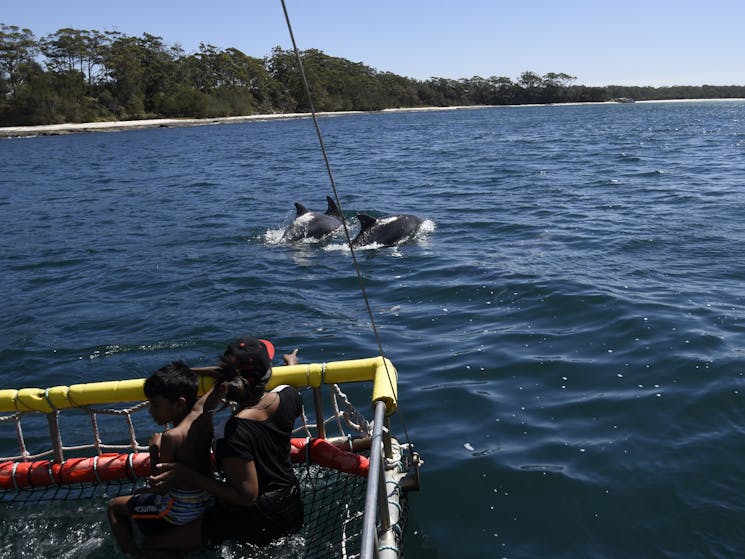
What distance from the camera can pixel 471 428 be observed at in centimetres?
697

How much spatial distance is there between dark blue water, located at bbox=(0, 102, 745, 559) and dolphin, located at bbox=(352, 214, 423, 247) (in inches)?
19.4

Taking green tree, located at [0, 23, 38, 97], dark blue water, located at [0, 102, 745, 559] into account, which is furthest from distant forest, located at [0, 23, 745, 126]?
dark blue water, located at [0, 102, 745, 559]

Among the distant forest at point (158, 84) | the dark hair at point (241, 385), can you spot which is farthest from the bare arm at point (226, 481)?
the distant forest at point (158, 84)

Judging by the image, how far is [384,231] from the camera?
16297 mm

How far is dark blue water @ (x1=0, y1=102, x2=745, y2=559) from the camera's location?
554cm

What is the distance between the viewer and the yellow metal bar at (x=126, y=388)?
17.5 feet

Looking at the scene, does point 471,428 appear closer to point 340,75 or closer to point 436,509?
point 436,509

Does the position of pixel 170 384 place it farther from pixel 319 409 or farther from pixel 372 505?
pixel 372 505

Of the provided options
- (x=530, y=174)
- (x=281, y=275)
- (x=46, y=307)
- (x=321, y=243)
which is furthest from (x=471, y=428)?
(x=530, y=174)

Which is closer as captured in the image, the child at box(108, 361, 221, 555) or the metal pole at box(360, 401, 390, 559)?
the metal pole at box(360, 401, 390, 559)

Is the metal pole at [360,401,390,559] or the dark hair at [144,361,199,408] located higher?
the dark hair at [144,361,199,408]

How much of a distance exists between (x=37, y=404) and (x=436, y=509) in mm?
3047

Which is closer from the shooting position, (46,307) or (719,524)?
Answer: (719,524)

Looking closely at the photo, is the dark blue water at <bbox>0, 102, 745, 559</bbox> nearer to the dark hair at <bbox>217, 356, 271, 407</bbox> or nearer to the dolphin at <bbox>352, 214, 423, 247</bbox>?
the dolphin at <bbox>352, 214, 423, 247</bbox>
